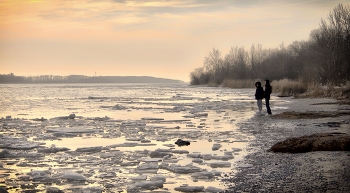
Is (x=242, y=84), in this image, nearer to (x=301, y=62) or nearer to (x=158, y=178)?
(x=301, y=62)

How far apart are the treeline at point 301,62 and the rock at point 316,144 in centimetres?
3378

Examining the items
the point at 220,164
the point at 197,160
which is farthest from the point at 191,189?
the point at 197,160

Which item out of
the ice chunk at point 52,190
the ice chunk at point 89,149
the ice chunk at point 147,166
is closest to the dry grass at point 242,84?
the ice chunk at point 89,149

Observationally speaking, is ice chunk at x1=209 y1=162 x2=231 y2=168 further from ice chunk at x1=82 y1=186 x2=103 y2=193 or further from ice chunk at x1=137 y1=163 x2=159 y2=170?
ice chunk at x1=82 y1=186 x2=103 y2=193

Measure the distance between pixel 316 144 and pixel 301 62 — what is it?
76.5 meters

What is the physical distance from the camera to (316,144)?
30.5ft

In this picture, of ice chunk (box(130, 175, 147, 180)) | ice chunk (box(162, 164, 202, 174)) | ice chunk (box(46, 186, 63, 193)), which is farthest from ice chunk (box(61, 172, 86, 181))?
ice chunk (box(162, 164, 202, 174))

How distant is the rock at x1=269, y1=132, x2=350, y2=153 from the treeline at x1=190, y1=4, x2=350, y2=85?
33782 millimetres

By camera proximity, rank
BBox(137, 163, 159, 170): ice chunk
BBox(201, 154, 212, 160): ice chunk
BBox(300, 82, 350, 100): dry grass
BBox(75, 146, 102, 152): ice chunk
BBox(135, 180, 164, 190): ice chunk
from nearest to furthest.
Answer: BBox(135, 180, 164, 190): ice chunk
BBox(137, 163, 159, 170): ice chunk
BBox(201, 154, 212, 160): ice chunk
BBox(75, 146, 102, 152): ice chunk
BBox(300, 82, 350, 100): dry grass

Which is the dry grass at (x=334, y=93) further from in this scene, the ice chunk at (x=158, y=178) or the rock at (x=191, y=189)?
the rock at (x=191, y=189)

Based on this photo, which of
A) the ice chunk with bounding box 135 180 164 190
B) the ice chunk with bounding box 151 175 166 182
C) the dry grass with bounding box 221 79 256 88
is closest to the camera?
the ice chunk with bounding box 135 180 164 190

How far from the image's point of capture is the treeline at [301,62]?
1852 inches

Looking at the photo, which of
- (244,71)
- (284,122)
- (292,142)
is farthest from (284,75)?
(292,142)

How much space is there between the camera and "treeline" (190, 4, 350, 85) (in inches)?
1852
